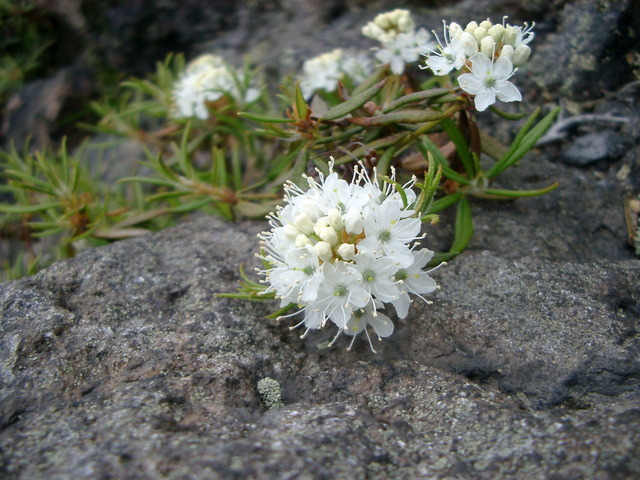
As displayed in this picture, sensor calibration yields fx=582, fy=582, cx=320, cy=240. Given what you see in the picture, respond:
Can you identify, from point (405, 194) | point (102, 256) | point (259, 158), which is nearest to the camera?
point (405, 194)

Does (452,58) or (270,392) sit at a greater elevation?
(452,58)

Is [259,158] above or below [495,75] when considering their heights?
below

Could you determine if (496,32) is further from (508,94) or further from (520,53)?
(508,94)

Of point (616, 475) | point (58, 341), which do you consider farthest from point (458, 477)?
Answer: point (58, 341)

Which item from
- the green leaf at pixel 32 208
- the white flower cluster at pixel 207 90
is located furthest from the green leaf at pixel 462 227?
the green leaf at pixel 32 208

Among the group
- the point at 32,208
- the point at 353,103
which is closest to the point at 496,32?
the point at 353,103

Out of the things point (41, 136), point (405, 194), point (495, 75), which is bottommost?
point (41, 136)

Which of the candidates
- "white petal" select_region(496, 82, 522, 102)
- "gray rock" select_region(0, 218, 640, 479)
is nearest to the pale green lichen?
"gray rock" select_region(0, 218, 640, 479)

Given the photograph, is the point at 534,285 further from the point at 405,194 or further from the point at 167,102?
the point at 167,102
